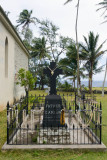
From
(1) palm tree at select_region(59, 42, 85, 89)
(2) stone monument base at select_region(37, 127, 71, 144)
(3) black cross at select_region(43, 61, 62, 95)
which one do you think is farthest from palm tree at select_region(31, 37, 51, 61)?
(2) stone monument base at select_region(37, 127, 71, 144)

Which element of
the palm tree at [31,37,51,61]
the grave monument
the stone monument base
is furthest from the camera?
the palm tree at [31,37,51,61]

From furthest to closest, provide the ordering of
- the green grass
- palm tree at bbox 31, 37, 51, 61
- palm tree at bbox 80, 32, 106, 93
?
palm tree at bbox 31, 37, 51, 61 < palm tree at bbox 80, 32, 106, 93 < the green grass

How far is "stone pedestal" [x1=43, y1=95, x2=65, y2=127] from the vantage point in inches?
219

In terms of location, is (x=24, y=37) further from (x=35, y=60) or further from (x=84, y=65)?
(x=84, y=65)

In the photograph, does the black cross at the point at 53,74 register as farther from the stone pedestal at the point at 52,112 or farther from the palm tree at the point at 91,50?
the palm tree at the point at 91,50

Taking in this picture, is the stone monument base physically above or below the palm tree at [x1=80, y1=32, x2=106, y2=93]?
below

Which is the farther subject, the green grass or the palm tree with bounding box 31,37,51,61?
the palm tree with bounding box 31,37,51,61

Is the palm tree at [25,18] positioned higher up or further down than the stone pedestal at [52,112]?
higher up

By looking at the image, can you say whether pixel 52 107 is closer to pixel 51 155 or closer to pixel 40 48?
pixel 51 155

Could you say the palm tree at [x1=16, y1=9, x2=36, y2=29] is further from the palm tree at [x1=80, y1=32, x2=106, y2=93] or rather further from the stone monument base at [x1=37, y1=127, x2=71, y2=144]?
the stone monument base at [x1=37, y1=127, x2=71, y2=144]

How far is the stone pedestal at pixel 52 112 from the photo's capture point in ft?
18.3

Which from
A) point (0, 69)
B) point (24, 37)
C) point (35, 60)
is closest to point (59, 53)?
point (35, 60)

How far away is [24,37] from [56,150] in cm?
3289

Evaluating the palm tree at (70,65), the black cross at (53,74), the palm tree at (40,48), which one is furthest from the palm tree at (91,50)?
the black cross at (53,74)
